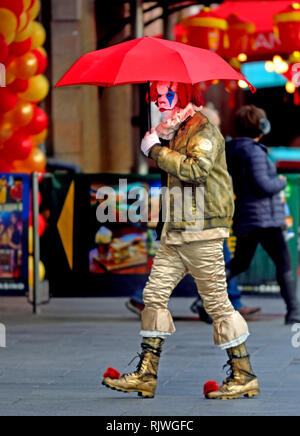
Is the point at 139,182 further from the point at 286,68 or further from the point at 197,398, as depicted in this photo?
the point at 286,68

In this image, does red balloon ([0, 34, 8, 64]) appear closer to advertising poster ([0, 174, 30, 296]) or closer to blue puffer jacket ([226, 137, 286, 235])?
advertising poster ([0, 174, 30, 296])

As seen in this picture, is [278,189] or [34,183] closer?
[278,189]

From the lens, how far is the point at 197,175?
20.8 ft

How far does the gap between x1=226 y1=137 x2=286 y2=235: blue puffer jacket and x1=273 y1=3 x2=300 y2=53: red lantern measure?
4.36 meters

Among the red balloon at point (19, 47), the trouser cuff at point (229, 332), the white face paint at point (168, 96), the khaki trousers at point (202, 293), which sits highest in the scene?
the red balloon at point (19, 47)

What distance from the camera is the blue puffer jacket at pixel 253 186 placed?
9.46 meters

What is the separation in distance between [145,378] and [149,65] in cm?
167

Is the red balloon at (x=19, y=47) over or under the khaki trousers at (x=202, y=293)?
over

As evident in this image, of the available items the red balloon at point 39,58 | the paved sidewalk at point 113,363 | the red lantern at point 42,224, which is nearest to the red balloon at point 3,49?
the red balloon at point 39,58

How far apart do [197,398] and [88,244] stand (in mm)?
4212

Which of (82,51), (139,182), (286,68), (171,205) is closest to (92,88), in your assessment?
(82,51)

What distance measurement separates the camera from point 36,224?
10.2 metres

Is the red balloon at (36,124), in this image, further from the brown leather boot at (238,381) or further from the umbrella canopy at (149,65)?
the brown leather boot at (238,381)

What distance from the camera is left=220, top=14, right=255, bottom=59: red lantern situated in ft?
49.5
